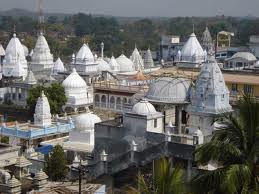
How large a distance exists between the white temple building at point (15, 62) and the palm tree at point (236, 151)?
3631cm

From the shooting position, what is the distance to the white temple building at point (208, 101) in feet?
74.1

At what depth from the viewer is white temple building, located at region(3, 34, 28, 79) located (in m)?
44.9

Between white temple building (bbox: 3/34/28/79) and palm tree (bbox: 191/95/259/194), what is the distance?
36305 millimetres

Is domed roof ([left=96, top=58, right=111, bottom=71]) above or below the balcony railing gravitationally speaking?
above

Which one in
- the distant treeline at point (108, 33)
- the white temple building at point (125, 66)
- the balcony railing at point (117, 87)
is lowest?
the balcony railing at point (117, 87)

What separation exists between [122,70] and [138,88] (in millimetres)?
9955

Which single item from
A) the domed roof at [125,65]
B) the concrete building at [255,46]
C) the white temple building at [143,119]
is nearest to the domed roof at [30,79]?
the domed roof at [125,65]

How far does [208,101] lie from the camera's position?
22.7 m

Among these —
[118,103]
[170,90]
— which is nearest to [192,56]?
[118,103]

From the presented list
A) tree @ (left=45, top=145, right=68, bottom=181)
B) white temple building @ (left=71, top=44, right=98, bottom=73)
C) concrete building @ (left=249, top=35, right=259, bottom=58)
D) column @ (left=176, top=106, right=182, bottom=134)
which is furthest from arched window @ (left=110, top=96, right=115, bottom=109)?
concrete building @ (left=249, top=35, right=259, bottom=58)

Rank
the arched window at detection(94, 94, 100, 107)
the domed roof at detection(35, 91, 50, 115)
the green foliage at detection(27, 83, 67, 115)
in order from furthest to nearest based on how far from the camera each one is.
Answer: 1. the arched window at detection(94, 94, 100, 107)
2. the green foliage at detection(27, 83, 67, 115)
3. the domed roof at detection(35, 91, 50, 115)

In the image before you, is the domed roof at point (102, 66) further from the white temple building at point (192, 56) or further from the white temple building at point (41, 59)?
the white temple building at point (192, 56)

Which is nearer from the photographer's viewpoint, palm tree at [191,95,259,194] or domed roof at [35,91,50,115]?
palm tree at [191,95,259,194]

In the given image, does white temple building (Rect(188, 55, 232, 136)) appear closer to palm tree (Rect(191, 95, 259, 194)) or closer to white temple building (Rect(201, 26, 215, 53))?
white temple building (Rect(201, 26, 215, 53))
